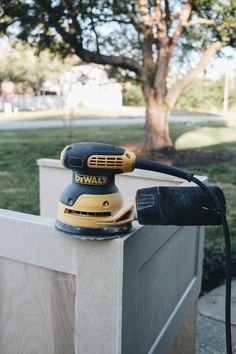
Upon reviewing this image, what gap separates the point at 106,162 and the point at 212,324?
5.63 feet

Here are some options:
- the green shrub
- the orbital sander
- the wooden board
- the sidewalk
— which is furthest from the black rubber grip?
the green shrub

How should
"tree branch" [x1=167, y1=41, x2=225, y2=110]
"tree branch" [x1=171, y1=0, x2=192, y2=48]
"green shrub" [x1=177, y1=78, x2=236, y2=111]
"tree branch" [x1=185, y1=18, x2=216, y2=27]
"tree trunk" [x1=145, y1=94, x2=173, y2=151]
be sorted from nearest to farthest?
"tree branch" [x1=185, y1=18, x2=216, y2=27], "tree branch" [x1=171, y1=0, x2=192, y2=48], "tree branch" [x1=167, y1=41, x2=225, y2=110], "tree trunk" [x1=145, y1=94, x2=173, y2=151], "green shrub" [x1=177, y1=78, x2=236, y2=111]

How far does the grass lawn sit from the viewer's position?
15.3ft

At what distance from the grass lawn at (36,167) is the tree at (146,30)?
155cm

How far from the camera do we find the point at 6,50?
24719mm

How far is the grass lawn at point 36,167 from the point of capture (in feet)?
15.3

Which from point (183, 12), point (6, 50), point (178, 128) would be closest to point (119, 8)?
point (183, 12)

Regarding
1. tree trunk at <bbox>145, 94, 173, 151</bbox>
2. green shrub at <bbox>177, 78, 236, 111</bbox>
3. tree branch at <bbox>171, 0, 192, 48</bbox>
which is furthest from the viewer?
green shrub at <bbox>177, 78, 236, 111</bbox>

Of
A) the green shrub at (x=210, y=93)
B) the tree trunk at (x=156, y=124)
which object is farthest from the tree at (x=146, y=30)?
the green shrub at (x=210, y=93)

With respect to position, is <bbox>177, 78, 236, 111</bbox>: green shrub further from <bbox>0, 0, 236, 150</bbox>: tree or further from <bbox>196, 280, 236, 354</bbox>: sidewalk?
<bbox>196, 280, 236, 354</bbox>: sidewalk

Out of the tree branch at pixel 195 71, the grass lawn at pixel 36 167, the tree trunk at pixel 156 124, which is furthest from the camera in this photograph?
the tree trunk at pixel 156 124

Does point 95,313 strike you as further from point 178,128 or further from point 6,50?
point 6,50

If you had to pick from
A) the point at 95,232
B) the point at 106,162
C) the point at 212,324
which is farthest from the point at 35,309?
the point at 212,324

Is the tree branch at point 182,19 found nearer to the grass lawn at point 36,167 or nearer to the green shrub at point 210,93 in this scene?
the grass lawn at point 36,167
